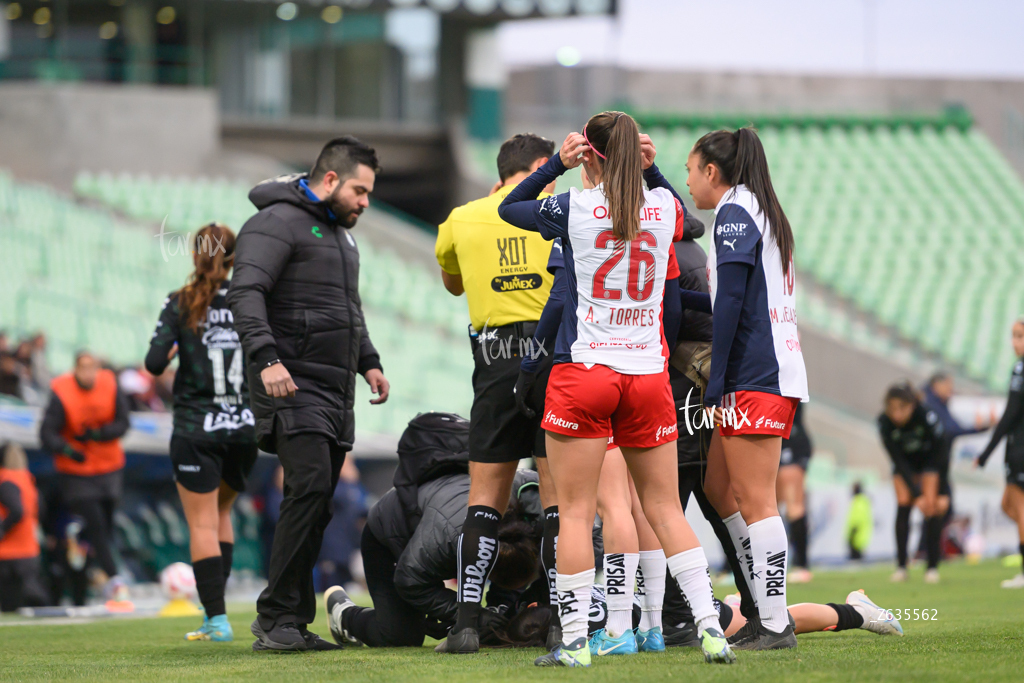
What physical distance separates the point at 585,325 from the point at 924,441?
7.18 meters

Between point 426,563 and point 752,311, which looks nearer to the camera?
point 752,311

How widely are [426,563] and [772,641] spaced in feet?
4.78

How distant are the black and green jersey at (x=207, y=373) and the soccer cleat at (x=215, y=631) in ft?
2.98

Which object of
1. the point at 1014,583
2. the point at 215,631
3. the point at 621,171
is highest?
the point at 621,171

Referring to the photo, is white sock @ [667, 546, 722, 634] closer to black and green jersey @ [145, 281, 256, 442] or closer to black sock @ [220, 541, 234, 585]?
black and green jersey @ [145, 281, 256, 442]

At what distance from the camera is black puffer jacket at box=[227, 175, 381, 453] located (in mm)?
5410

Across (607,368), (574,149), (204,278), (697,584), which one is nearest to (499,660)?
(697,584)

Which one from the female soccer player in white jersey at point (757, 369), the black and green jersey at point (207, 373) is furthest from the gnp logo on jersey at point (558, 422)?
the black and green jersey at point (207, 373)

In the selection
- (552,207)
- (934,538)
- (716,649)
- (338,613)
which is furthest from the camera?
(934,538)

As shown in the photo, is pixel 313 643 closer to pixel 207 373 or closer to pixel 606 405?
pixel 207 373

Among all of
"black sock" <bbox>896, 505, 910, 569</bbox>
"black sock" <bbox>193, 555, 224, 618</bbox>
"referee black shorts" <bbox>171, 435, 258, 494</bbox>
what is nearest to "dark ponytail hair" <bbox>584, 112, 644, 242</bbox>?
"referee black shorts" <bbox>171, 435, 258, 494</bbox>

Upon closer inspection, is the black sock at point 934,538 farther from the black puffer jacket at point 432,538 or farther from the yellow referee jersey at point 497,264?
the yellow referee jersey at point 497,264

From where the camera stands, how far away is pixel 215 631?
625 centimetres

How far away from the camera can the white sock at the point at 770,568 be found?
472cm
